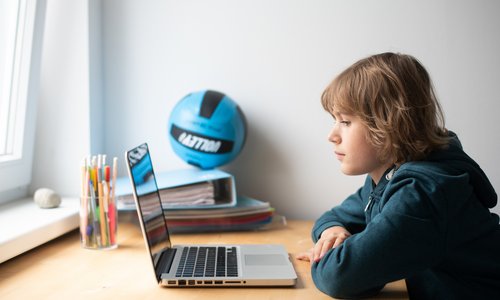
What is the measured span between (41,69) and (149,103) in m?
0.33

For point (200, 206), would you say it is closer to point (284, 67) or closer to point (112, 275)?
point (112, 275)

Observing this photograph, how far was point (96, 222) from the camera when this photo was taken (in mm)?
1306

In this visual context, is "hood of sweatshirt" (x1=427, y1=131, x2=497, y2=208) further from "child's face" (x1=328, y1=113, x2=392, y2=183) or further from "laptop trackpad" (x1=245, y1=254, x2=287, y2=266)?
"laptop trackpad" (x1=245, y1=254, x2=287, y2=266)

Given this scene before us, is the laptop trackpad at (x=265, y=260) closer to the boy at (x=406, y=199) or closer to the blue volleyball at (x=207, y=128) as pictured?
the boy at (x=406, y=199)

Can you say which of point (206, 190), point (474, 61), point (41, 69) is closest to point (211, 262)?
point (206, 190)

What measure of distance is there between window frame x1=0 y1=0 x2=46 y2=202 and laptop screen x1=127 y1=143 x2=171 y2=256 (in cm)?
47

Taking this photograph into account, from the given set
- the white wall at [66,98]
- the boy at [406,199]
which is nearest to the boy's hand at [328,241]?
the boy at [406,199]

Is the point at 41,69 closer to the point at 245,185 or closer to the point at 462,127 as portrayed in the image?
the point at 245,185

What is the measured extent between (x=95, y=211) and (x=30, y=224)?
0.50ft

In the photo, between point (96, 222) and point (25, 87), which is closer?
point (96, 222)

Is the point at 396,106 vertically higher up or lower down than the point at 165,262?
higher up

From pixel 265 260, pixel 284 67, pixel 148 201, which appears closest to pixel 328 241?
pixel 265 260

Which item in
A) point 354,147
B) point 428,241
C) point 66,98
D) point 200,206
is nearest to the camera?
point 428,241

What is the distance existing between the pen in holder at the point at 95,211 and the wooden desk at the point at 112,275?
0.09 ft
